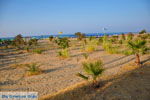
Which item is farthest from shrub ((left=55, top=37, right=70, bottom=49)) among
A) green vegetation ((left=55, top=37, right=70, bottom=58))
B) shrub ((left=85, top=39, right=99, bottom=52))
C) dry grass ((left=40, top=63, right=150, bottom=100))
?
dry grass ((left=40, top=63, right=150, bottom=100))

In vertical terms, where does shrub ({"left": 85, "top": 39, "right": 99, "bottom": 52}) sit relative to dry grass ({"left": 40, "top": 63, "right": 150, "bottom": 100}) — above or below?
above

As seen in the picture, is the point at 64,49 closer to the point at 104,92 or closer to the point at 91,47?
the point at 91,47

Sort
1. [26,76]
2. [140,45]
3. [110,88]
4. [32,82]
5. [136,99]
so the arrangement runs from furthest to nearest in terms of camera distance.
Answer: [140,45] → [26,76] → [32,82] → [110,88] → [136,99]

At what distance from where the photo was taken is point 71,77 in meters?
6.07

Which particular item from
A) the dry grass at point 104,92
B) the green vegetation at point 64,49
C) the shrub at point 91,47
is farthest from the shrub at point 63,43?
the dry grass at point 104,92

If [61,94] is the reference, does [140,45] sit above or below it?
above

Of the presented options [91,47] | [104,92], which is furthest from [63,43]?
[104,92]

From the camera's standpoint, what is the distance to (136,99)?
3.52 meters

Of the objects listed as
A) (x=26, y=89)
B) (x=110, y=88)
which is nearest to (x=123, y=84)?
(x=110, y=88)

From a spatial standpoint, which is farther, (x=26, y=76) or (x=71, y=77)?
(x=26, y=76)

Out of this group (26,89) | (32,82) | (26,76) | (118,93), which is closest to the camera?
(118,93)

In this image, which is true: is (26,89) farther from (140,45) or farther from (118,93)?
(140,45)

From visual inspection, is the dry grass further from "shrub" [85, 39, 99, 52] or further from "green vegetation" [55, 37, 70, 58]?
"shrub" [85, 39, 99, 52]

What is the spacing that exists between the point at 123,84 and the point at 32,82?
3490mm
